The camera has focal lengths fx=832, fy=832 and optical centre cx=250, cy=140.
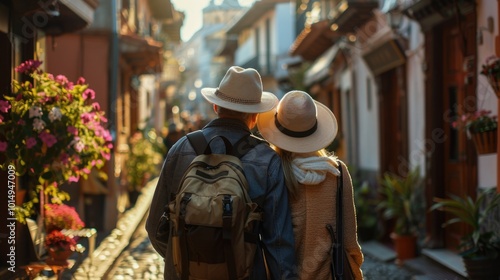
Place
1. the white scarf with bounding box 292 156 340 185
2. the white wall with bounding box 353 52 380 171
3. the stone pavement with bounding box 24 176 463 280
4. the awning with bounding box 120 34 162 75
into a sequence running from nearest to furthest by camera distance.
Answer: the white scarf with bounding box 292 156 340 185 < the stone pavement with bounding box 24 176 463 280 < the awning with bounding box 120 34 162 75 < the white wall with bounding box 353 52 380 171

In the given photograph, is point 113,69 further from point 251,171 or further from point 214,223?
point 214,223

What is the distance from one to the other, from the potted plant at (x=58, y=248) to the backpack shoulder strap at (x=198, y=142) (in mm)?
3693

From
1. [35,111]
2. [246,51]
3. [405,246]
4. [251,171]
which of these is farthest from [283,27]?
[251,171]

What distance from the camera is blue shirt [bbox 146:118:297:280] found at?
3.85 metres

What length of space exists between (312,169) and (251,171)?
0.36 meters

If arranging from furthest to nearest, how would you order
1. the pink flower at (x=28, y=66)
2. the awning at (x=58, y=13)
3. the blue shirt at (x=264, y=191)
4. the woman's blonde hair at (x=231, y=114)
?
the awning at (x=58, y=13), the pink flower at (x=28, y=66), the woman's blonde hair at (x=231, y=114), the blue shirt at (x=264, y=191)

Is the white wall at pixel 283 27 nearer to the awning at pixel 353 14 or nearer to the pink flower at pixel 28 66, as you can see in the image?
the awning at pixel 353 14

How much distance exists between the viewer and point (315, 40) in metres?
20.0

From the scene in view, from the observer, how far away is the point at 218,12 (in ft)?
203

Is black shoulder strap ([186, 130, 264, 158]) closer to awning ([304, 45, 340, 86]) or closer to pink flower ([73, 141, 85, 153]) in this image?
pink flower ([73, 141, 85, 153])

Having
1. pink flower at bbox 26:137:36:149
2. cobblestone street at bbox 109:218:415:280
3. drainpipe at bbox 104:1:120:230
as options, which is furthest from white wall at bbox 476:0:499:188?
drainpipe at bbox 104:1:120:230

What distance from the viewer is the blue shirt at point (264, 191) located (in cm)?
385

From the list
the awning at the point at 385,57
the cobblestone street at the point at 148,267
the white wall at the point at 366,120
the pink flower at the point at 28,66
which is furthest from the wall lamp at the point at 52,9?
the white wall at the point at 366,120

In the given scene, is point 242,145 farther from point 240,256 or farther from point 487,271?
point 487,271
